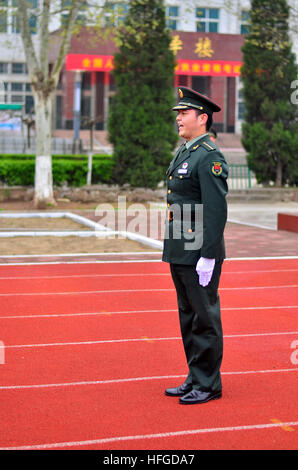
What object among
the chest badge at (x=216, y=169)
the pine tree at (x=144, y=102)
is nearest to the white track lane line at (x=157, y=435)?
the chest badge at (x=216, y=169)

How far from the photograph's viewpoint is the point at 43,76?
1925 cm

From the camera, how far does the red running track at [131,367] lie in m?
4.14

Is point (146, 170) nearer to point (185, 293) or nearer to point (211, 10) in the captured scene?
point (185, 293)

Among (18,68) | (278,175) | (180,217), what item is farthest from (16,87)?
(180,217)

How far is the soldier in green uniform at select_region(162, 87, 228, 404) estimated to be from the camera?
450cm

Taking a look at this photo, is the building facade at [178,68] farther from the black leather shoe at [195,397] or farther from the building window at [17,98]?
the black leather shoe at [195,397]

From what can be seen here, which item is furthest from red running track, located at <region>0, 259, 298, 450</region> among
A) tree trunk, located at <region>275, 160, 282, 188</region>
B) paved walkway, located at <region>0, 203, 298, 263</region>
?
tree trunk, located at <region>275, 160, 282, 188</region>

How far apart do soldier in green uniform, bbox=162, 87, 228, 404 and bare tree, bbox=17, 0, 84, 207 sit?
15.0 metres

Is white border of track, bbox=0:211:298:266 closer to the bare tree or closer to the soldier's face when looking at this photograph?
the bare tree

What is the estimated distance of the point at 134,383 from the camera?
5.11 meters

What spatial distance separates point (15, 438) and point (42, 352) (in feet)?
6.28

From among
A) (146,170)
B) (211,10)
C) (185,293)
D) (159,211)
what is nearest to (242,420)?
(185,293)

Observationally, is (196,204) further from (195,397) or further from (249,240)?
(249,240)

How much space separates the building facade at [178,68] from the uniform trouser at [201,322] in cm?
3762
